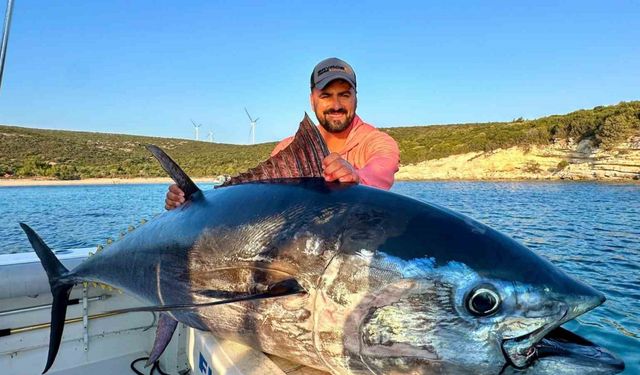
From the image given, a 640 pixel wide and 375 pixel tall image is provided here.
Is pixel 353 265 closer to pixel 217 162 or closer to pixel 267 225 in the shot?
pixel 267 225

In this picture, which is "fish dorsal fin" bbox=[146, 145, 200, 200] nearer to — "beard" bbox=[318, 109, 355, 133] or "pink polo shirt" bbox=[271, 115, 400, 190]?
"pink polo shirt" bbox=[271, 115, 400, 190]

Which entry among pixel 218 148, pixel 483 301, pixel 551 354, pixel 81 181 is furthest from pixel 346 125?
pixel 218 148

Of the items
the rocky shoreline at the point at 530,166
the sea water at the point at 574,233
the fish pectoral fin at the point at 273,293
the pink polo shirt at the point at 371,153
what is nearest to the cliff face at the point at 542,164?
the rocky shoreline at the point at 530,166

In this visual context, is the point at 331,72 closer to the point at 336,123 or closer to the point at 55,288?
the point at 336,123

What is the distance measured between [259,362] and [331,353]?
1.45ft

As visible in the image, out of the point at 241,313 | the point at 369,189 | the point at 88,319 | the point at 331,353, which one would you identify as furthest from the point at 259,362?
the point at 88,319

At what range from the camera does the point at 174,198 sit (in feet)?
8.17

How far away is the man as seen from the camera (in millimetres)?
2699

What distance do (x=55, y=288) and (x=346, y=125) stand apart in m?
2.16

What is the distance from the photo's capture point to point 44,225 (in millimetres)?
19094

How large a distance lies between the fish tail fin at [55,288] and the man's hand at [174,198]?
2.80 feet

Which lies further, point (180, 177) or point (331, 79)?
point (331, 79)

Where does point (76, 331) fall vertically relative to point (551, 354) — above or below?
below

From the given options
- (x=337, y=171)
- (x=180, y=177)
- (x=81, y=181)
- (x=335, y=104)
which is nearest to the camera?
(x=337, y=171)
